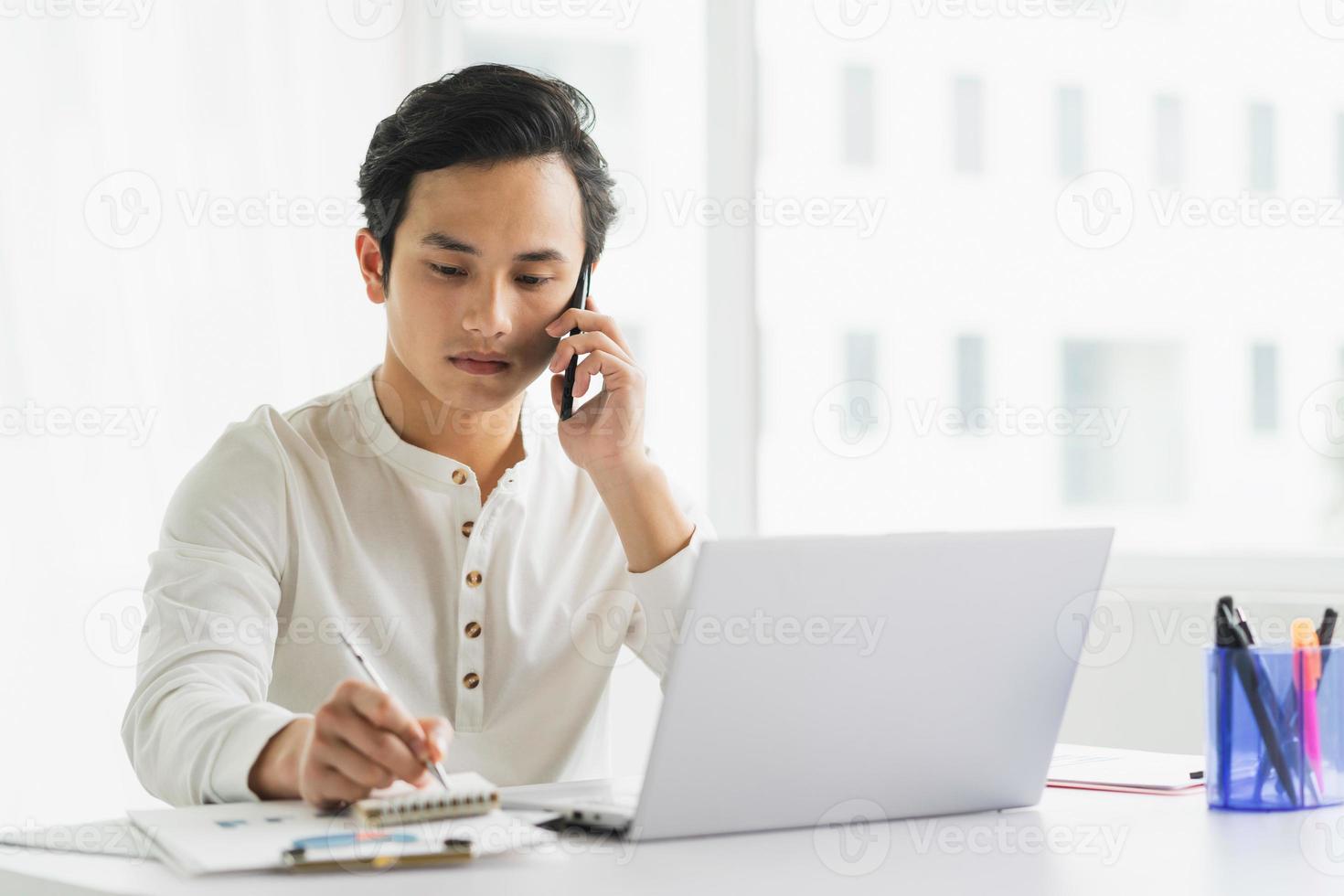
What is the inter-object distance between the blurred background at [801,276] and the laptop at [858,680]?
4.24ft

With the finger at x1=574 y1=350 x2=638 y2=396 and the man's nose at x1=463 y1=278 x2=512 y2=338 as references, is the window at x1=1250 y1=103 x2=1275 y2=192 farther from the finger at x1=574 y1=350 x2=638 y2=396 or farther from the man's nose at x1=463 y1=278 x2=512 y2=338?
the man's nose at x1=463 y1=278 x2=512 y2=338

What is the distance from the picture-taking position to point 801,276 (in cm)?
289

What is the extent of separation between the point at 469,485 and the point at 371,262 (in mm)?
277

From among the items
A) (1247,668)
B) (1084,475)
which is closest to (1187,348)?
(1084,475)

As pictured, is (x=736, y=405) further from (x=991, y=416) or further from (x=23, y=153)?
(x=23, y=153)

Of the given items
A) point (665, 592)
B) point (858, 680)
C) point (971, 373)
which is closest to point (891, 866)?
point (858, 680)

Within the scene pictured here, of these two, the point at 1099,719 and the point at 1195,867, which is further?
the point at 1099,719

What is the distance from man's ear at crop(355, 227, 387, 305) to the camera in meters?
1.60

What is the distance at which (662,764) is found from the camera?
0.91 m

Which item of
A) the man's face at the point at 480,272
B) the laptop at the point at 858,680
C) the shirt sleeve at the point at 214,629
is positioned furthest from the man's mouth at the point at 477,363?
the laptop at the point at 858,680

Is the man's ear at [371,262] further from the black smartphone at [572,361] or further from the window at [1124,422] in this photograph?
the window at [1124,422]

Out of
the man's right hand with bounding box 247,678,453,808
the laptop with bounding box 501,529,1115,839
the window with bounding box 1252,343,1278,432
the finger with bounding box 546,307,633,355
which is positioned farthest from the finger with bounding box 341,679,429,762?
the window with bounding box 1252,343,1278,432

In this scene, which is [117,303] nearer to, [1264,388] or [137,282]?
[137,282]

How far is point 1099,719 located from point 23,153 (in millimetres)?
1927
